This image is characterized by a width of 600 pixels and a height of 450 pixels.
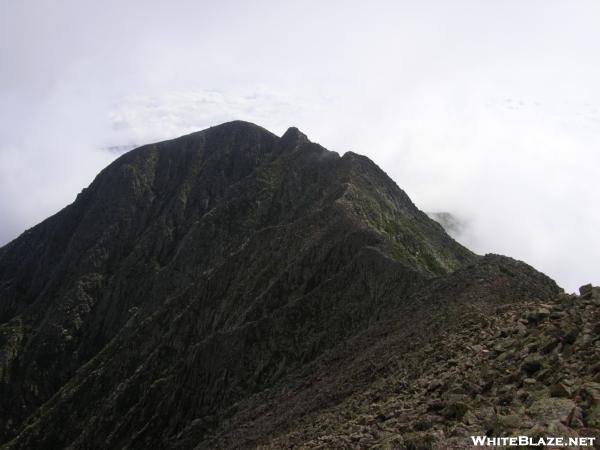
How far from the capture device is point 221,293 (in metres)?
83.0

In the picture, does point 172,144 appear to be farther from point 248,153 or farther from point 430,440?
point 430,440

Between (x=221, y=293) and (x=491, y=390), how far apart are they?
2538 inches

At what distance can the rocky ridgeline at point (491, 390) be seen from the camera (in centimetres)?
1775

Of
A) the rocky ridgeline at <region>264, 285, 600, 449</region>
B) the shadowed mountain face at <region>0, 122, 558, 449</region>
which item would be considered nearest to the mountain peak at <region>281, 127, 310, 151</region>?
the shadowed mountain face at <region>0, 122, 558, 449</region>

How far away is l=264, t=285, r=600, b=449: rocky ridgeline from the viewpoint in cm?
1775

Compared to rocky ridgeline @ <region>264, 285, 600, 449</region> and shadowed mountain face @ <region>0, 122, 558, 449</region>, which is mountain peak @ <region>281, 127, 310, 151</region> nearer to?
shadowed mountain face @ <region>0, 122, 558, 449</region>

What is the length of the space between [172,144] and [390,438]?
483 ft

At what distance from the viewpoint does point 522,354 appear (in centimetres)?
2389

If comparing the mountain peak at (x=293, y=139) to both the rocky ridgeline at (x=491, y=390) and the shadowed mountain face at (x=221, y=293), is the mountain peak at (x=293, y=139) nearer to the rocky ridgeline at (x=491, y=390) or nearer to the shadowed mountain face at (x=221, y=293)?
the shadowed mountain face at (x=221, y=293)

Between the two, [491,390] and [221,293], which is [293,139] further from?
[491,390]

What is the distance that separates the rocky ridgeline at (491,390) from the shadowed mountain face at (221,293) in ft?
20.5

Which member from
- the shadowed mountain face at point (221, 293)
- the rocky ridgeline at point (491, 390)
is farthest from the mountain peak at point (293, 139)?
the rocky ridgeline at point (491, 390)

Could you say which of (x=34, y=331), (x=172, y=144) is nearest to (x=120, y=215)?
(x=172, y=144)

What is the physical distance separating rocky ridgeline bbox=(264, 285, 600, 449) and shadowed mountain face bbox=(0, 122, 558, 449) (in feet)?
20.5
